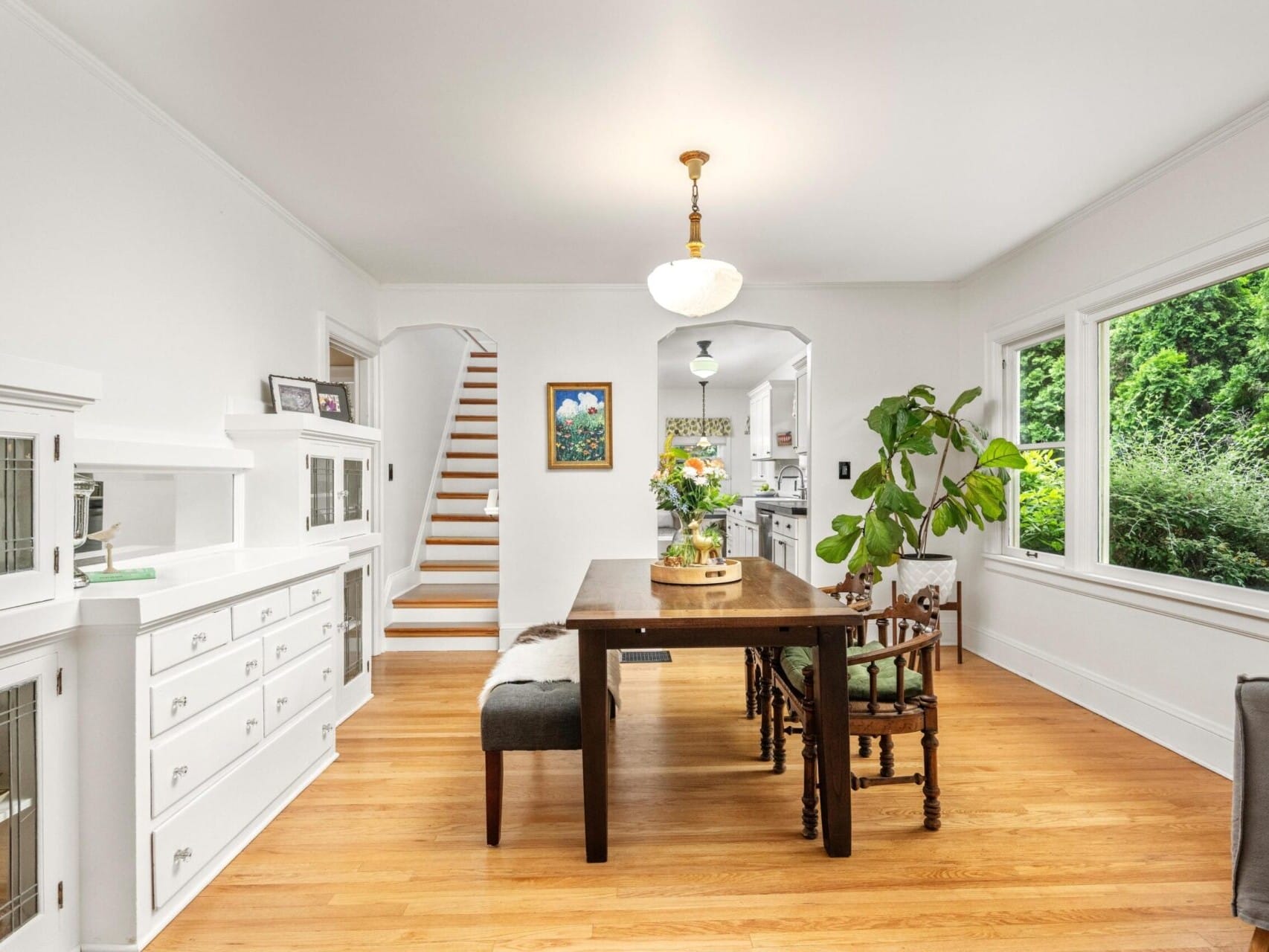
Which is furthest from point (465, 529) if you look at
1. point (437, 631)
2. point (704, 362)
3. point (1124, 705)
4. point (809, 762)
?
point (1124, 705)

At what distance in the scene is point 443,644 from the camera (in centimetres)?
512

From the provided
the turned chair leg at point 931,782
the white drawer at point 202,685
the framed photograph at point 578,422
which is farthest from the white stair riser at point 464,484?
the turned chair leg at point 931,782

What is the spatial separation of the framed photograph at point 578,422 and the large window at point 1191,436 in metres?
2.93

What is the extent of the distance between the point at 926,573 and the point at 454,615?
3177mm

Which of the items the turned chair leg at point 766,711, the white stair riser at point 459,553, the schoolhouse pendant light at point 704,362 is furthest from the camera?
the schoolhouse pendant light at point 704,362

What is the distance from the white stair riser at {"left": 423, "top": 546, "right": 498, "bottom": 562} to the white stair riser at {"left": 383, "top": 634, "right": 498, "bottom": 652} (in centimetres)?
110

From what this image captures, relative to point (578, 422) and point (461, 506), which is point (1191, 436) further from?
point (461, 506)

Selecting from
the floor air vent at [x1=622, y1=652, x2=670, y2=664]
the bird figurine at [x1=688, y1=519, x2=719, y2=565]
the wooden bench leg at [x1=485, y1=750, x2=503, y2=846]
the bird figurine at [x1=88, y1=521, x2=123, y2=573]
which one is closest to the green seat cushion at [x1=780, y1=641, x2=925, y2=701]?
the bird figurine at [x1=688, y1=519, x2=719, y2=565]

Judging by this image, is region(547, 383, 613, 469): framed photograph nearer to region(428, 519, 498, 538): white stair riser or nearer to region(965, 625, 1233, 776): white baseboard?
region(428, 519, 498, 538): white stair riser

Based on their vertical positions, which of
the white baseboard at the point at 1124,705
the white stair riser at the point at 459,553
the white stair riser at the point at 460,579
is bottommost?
the white baseboard at the point at 1124,705

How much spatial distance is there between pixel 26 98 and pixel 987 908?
352cm

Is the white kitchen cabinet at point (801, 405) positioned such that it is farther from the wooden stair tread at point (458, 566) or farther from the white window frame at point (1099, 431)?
the wooden stair tread at point (458, 566)

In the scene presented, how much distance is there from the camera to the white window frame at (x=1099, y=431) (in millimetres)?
2889

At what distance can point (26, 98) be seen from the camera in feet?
6.91
